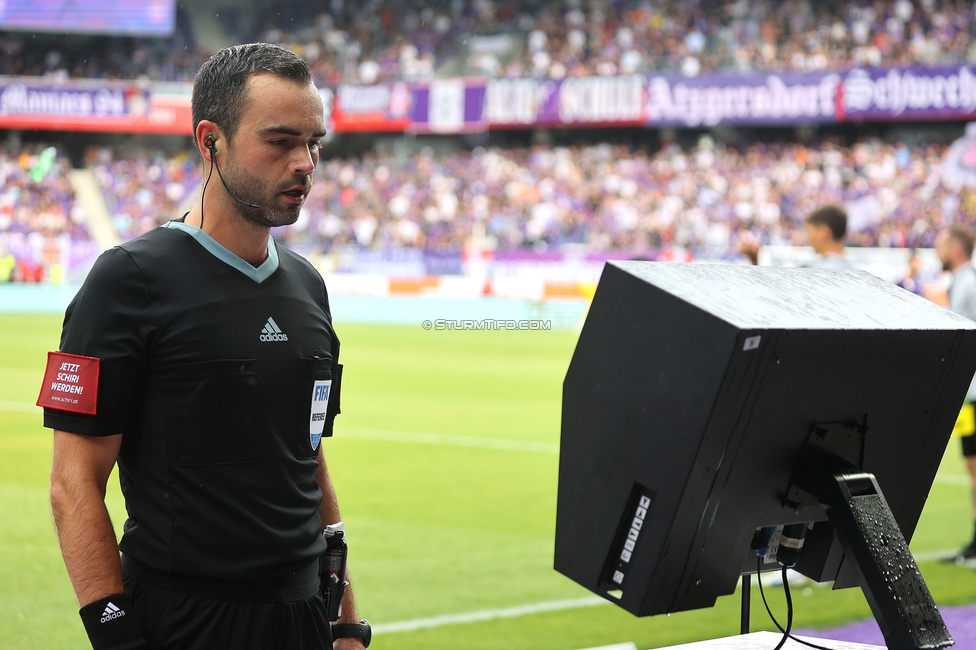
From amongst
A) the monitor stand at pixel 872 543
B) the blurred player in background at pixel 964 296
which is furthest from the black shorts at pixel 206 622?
the blurred player in background at pixel 964 296

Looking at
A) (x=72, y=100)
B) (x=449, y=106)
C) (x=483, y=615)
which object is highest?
(x=449, y=106)

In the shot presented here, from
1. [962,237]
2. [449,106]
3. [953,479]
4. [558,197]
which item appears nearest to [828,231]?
[962,237]

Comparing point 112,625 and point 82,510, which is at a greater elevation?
point 82,510

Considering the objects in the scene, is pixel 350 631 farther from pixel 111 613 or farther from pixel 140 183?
pixel 140 183

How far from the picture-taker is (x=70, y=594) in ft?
19.2

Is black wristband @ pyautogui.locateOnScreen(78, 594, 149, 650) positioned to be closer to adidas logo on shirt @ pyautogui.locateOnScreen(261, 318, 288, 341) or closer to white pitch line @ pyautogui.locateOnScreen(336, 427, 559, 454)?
adidas logo on shirt @ pyautogui.locateOnScreen(261, 318, 288, 341)

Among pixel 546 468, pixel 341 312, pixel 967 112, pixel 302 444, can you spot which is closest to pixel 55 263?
pixel 341 312

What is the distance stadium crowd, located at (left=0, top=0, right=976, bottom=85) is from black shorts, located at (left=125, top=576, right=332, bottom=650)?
79.1 ft

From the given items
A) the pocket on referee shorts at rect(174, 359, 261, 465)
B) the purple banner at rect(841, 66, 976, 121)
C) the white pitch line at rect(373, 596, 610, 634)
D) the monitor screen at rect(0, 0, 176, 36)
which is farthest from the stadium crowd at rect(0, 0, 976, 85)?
the pocket on referee shorts at rect(174, 359, 261, 465)

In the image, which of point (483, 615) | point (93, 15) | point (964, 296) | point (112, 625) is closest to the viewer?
point (112, 625)

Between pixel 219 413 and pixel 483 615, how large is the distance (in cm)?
376

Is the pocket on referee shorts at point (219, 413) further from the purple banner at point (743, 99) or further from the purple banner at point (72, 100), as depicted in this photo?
the purple banner at point (72, 100)

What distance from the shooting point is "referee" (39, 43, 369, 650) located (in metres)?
1.95

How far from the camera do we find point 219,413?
2031 mm
